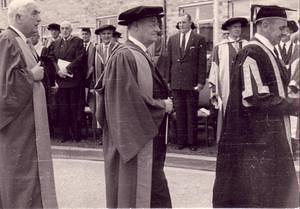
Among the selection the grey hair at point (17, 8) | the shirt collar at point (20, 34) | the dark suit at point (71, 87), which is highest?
the grey hair at point (17, 8)

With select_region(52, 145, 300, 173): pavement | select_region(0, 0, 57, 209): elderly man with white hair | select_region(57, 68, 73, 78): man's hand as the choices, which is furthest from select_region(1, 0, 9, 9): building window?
select_region(0, 0, 57, 209): elderly man with white hair

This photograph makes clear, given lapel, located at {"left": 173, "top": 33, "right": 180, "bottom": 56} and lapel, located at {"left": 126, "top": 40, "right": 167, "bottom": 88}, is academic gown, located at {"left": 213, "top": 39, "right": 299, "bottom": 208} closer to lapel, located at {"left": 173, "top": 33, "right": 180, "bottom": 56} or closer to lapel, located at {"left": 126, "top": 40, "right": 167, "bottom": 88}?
lapel, located at {"left": 126, "top": 40, "right": 167, "bottom": 88}

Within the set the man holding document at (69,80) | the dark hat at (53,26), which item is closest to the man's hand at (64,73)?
the man holding document at (69,80)

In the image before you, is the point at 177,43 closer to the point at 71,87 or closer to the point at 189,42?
the point at 189,42

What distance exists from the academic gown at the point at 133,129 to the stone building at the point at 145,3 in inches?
196

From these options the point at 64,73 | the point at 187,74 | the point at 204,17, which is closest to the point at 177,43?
the point at 187,74

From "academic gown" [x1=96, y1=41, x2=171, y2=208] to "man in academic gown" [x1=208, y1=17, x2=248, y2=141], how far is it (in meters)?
3.41

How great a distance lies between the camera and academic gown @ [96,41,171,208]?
4156mm

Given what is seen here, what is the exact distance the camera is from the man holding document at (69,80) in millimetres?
9867

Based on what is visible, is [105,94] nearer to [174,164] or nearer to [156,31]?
[156,31]

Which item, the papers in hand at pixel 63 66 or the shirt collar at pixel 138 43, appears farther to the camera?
the papers in hand at pixel 63 66

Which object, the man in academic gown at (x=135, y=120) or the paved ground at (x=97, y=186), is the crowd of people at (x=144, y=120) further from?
the paved ground at (x=97, y=186)

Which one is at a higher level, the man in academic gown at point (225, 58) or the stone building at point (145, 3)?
the stone building at point (145, 3)

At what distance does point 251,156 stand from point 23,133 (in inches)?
70.6
